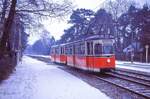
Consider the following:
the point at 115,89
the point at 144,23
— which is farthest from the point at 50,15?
the point at 144,23

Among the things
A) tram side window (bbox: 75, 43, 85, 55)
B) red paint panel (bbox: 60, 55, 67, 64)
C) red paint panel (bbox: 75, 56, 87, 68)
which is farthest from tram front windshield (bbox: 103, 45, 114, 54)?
red paint panel (bbox: 60, 55, 67, 64)

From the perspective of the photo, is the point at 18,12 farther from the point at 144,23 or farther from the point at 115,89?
the point at 144,23

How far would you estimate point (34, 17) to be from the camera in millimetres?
25375

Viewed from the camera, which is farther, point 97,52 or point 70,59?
point 70,59

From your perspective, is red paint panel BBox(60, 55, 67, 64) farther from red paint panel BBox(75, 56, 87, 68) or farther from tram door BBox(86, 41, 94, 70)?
tram door BBox(86, 41, 94, 70)

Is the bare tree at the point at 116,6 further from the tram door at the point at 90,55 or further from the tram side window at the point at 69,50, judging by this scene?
the tram door at the point at 90,55

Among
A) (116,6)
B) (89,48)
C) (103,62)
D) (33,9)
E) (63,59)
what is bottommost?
(103,62)

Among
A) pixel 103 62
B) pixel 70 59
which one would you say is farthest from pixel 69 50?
pixel 103 62

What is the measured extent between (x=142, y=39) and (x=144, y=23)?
5.73 metres

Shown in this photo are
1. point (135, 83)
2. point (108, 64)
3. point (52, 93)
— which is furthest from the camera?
point (108, 64)

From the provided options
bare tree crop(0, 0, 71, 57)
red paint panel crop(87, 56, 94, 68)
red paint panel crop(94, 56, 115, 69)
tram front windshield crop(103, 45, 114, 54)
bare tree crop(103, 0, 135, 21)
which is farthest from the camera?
bare tree crop(103, 0, 135, 21)

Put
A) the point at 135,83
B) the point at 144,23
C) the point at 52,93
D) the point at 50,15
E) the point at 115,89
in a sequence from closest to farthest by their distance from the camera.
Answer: the point at 52,93 → the point at 115,89 → the point at 135,83 → the point at 50,15 → the point at 144,23

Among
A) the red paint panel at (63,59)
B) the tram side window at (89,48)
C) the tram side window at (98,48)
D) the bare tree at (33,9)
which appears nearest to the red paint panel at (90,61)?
the tram side window at (89,48)

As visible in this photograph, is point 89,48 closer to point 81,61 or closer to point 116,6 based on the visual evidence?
point 81,61
